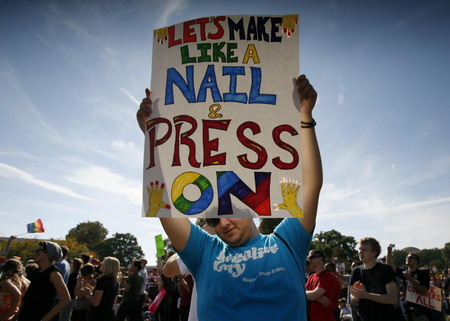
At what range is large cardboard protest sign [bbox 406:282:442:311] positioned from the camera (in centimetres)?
600

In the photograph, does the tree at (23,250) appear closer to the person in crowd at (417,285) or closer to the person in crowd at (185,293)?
the person in crowd at (185,293)

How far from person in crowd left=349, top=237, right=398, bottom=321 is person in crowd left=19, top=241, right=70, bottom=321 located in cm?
422

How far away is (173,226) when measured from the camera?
1.96 metres

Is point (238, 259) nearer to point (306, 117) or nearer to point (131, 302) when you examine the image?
point (306, 117)

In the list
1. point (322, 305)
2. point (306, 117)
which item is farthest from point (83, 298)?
point (306, 117)

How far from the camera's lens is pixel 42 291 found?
178 inches

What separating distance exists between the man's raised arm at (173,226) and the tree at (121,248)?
96.3 m

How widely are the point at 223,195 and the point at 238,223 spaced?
297 millimetres

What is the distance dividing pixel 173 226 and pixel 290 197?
74cm

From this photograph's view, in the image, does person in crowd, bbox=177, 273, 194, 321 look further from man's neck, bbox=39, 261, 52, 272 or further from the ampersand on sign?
the ampersand on sign

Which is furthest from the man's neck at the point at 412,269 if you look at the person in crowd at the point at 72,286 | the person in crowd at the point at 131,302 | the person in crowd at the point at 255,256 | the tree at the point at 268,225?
the tree at the point at 268,225

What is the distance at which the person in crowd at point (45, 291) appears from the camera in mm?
4363

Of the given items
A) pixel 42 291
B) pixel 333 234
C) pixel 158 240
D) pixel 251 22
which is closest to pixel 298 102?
pixel 251 22

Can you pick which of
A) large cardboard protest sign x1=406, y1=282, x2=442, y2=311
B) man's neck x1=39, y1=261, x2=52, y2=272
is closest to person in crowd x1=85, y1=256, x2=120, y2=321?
man's neck x1=39, y1=261, x2=52, y2=272
